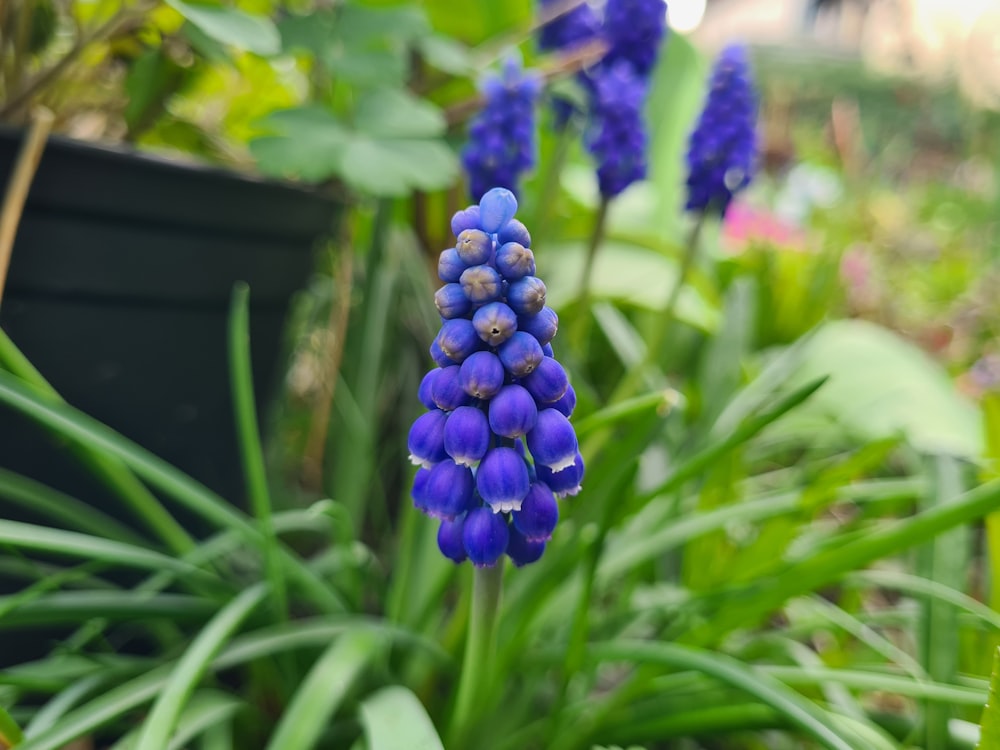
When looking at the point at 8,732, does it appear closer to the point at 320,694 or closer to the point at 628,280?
the point at 320,694

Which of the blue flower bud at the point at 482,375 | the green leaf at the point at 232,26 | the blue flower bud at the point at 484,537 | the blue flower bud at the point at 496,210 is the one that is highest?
the green leaf at the point at 232,26

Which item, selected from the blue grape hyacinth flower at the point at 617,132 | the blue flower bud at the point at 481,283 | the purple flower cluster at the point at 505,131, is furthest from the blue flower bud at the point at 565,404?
the blue grape hyacinth flower at the point at 617,132

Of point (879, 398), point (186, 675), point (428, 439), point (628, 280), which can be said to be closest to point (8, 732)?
point (186, 675)

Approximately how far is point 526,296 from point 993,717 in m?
0.58

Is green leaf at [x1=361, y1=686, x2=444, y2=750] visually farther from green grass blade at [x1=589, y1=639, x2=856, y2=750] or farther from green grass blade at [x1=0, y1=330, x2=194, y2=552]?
green grass blade at [x1=0, y1=330, x2=194, y2=552]

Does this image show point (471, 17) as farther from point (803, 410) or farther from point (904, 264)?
point (904, 264)

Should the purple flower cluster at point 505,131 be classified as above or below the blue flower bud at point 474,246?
above

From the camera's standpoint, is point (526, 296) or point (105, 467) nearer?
point (526, 296)

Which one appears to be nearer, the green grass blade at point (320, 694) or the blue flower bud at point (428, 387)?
the blue flower bud at point (428, 387)

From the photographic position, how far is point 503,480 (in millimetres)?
621

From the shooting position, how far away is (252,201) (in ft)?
4.46

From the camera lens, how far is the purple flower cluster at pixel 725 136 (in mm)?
1294

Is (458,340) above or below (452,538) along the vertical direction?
above

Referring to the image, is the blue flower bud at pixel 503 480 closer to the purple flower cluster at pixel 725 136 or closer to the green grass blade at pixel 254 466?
the green grass blade at pixel 254 466
